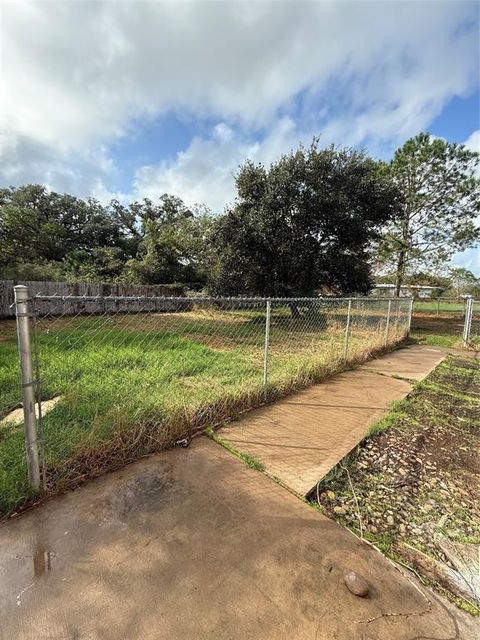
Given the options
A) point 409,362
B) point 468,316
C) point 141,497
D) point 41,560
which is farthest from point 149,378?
point 468,316

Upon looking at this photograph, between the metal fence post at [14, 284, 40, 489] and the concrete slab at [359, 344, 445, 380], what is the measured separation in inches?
186

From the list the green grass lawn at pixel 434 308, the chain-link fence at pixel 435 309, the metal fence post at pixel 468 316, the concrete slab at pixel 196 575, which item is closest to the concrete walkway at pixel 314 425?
the concrete slab at pixel 196 575

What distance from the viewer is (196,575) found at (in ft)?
4.68

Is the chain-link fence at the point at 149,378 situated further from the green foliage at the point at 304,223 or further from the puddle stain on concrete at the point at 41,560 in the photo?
the green foliage at the point at 304,223

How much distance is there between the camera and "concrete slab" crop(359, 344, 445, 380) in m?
5.11

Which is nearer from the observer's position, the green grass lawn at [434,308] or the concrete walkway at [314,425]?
the concrete walkway at [314,425]

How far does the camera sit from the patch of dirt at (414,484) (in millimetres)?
1797

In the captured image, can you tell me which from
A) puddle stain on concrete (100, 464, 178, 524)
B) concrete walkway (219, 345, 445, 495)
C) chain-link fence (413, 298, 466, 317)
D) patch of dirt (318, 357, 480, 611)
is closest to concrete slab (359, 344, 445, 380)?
concrete walkway (219, 345, 445, 495)

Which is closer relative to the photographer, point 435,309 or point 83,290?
point 83,290

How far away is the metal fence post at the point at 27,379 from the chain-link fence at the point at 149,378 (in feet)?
0.15

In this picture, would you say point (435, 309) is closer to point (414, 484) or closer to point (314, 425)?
point (314, 425)

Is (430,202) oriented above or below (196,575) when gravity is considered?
above

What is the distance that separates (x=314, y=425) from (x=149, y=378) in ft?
7.00

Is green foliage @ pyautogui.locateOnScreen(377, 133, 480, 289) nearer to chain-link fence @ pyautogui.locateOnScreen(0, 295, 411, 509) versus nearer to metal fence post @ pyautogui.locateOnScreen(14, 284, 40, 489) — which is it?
chain-link fence @ pyautogui.locateOnScreen(0, 295, 411, 509)
